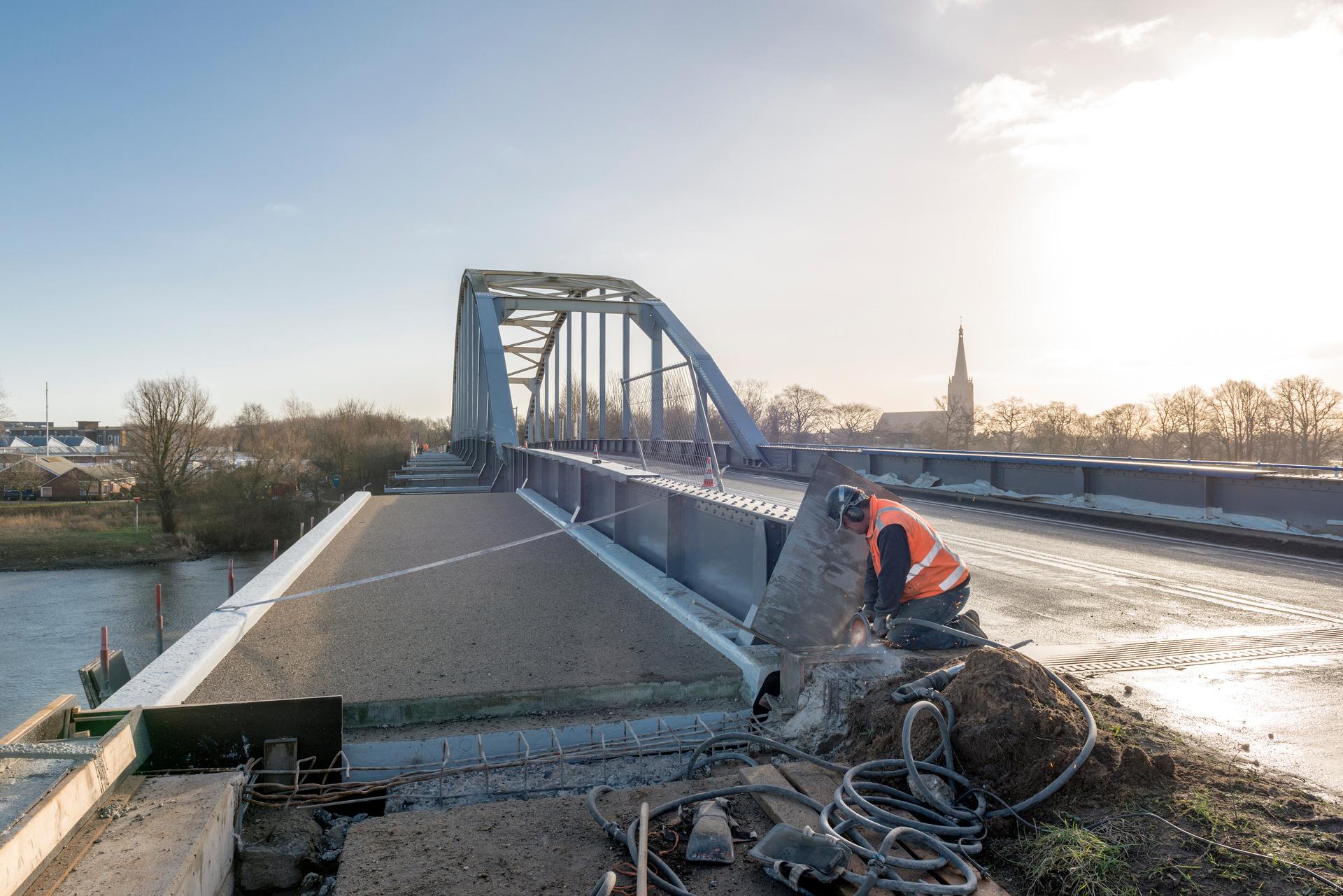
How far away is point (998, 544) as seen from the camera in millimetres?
10562

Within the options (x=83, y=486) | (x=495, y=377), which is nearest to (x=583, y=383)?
(x=495, y=377)

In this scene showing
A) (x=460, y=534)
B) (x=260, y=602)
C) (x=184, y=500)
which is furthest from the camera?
(x=184, y=500)

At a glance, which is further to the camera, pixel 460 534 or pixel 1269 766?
pixel 460 534

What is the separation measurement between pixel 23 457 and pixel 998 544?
93.8 m

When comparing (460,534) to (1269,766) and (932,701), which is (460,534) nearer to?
(932,701)

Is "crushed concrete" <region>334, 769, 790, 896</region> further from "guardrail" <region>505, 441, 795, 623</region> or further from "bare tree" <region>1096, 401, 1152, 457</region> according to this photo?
"bare tree" <region>1096, 401, 1152, 457</region>

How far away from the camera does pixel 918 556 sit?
4832 mm

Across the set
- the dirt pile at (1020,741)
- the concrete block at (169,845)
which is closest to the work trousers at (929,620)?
the dirt pile at (1020,741)

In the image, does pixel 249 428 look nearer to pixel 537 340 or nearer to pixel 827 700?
pixel 537 340

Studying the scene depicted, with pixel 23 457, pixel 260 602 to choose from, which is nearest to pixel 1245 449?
pixel 260 602

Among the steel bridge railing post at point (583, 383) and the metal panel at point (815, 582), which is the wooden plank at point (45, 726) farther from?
the steel bridge railing post at point (583, 383)

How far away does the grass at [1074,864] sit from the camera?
271 centimetres

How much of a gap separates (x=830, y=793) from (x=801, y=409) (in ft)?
99.6

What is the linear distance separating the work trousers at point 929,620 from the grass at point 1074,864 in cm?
183
